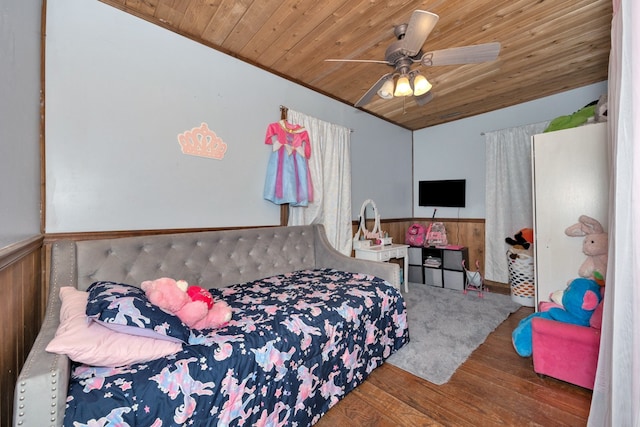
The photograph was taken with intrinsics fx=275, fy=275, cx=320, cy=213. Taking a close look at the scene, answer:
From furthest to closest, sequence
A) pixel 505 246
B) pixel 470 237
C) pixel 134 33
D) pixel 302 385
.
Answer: pixel 470 237 < pixel 505 246 < pixel 134 33 < pixel 302 385

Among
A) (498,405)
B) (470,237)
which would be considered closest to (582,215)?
(498,405)

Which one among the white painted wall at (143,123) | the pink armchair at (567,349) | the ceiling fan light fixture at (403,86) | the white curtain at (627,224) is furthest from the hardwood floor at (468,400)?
the ceiling fan light fixture at (403,86)

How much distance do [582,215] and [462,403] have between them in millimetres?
1702

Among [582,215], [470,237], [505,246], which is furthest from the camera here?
→ [470,237]

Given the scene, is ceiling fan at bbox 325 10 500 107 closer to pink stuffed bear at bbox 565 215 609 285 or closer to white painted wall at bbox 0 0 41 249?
pink stuffed bear at bbox 565 215 609 285

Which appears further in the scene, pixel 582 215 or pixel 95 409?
pixel 582 215

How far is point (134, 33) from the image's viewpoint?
1912mm

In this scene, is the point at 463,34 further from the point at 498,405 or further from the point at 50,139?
the point at 50,139

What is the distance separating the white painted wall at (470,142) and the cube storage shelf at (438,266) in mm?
662

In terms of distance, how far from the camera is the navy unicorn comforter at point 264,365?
96 centimetres

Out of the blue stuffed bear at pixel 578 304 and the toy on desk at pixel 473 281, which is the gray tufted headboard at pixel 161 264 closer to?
the blue stuffed bear at pixel 578 304

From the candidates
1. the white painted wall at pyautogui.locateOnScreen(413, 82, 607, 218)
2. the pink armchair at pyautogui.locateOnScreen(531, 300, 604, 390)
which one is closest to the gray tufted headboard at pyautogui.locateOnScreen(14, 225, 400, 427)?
the pink armchair at pyautogui.locateOnScreen(531, 300, 604, 390)

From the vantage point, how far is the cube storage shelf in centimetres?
366

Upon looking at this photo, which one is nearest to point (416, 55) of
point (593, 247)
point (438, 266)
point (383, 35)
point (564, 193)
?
point (383, 35)
